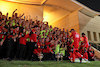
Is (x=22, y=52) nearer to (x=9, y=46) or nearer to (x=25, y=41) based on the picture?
(x=25, y=41)

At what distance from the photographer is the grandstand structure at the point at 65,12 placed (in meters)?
10.2

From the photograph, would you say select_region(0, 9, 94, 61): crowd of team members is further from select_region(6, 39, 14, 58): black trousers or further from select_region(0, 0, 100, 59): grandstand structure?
select_region(0, 0, 100, 59): grandstand structure

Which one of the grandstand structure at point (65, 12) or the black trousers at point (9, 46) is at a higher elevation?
the grandstand structure at point (65, 12)

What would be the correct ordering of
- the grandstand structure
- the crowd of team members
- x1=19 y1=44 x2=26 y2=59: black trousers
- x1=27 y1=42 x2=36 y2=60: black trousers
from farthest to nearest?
the grandstand structure
x1=27 y1=42 x2=36 y2=60: black trousers
x1=19 y1=44 x2=26 y2=59: black trousers
the crowd of team members

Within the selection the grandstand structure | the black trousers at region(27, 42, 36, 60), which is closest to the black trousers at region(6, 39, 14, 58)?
the black trousers at region(27, 42, 36, 60)

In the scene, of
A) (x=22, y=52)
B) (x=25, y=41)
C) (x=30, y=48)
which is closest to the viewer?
(x=22, y=52)

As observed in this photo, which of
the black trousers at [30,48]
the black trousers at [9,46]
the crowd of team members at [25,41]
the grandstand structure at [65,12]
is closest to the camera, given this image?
the black trousers at [9,46]

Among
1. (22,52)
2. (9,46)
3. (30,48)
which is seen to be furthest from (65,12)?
(9,46)

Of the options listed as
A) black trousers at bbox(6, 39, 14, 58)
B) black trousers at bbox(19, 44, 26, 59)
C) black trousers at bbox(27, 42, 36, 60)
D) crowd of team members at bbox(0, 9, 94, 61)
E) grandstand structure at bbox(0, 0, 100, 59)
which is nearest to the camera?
black trousers at bbox(6, 39, 14, 58)

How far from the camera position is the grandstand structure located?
1020 cm

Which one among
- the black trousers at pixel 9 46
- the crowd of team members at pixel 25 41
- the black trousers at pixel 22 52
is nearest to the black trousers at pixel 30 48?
the crowd of team members at pixel 25 41

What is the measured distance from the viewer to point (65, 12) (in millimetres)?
13820

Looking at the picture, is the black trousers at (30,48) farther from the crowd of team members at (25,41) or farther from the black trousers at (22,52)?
the black trousers at (22,52)

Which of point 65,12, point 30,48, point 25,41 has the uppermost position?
point 65,12
